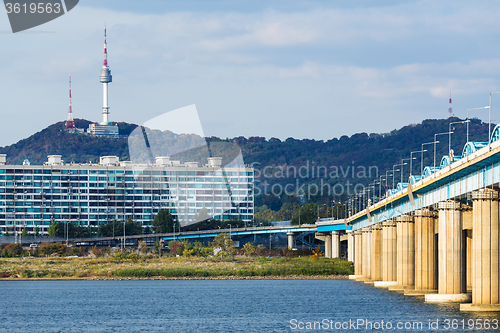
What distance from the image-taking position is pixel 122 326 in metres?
69.0

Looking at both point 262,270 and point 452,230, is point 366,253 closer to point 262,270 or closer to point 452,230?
point 262,270

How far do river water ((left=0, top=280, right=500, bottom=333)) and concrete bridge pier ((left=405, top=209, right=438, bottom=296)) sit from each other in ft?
9.36

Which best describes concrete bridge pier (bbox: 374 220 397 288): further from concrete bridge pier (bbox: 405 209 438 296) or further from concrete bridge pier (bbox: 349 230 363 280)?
concrete bridge pier (bbox: 349 230 363 280)

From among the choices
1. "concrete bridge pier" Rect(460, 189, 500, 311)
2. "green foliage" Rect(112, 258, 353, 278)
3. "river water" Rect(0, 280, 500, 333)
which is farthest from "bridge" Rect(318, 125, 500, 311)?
"green foliage" Rect(112, 258, 353, 278)

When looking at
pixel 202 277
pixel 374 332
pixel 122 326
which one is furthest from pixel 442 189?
pixel 202 277

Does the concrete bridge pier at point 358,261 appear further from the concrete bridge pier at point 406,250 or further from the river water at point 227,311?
the concrete bridge pier at point 406,250

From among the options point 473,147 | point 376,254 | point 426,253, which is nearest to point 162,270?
point 376,254

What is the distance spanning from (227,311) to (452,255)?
2303cm

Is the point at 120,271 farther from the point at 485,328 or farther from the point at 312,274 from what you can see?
the point at 485,328

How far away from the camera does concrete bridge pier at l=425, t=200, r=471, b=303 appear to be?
76938mm

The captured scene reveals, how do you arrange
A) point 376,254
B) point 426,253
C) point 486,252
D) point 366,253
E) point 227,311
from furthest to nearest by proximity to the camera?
1. point 366,253
2. point 376,254
3. point 426,253
4. point 227,311
5. point 486,252

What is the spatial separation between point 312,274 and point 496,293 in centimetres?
9919

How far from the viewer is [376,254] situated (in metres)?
136

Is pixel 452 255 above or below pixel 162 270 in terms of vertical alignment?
above
